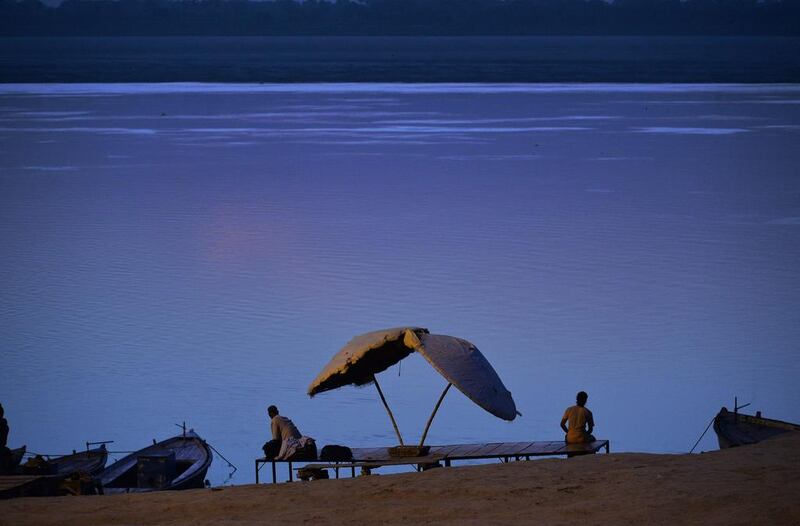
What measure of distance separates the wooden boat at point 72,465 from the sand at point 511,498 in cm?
124

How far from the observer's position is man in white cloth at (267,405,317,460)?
1110 centimetres

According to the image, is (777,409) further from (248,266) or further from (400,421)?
(248,266)

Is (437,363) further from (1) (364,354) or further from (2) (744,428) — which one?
(2) (744,428)

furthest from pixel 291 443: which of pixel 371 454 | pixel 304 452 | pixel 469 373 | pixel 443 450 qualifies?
pixel 469 373

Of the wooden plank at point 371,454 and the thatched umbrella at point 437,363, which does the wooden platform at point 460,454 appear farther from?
the thatched umbrella at point 437,363

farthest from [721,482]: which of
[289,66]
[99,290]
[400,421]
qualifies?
[289,66]

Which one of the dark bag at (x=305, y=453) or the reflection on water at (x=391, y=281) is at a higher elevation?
the reflection on water at (x=391, y=281)

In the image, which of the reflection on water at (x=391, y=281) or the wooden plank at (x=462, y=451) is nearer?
the wooden plank at (x=462, y=451)

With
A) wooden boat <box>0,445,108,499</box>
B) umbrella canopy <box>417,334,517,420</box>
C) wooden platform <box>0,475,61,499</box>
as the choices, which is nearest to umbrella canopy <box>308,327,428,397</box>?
umbrella canopy <box>417,334,517,420</box>

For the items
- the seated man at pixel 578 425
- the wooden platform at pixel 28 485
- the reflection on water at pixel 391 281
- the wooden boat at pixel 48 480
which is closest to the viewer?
the wooden platform at pixel 28 485

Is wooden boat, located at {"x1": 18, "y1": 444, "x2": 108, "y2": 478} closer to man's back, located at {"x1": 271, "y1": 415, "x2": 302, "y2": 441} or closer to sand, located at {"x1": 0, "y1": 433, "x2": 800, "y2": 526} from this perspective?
sand, located at {"x1": 0, "y1": 433, "x2": 800, "y2": 526}

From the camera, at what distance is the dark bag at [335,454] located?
10938 mm

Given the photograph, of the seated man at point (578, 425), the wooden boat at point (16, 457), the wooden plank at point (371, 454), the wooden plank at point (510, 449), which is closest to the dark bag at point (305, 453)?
the wooden plank at point (371, 454)

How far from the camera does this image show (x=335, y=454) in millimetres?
10953
